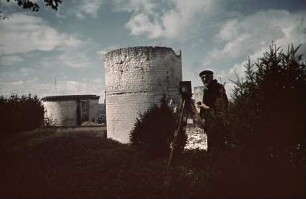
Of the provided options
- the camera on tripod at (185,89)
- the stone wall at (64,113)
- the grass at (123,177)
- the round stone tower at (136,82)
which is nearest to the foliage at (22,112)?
the stone wall at (64,113)

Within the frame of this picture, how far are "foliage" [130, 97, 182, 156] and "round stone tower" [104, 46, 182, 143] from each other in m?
4.41

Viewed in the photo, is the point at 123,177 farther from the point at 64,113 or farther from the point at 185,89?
the point at 64,113

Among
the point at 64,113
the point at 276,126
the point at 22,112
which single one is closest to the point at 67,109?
the point at 64,113

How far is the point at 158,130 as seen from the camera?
10109 millimetres

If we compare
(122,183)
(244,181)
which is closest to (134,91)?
(122,183)

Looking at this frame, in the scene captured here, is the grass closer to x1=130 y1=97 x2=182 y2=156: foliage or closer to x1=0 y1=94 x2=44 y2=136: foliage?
x1=130 y1=97 x2=182 y2=156: foliage

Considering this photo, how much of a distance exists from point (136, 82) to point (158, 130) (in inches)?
208

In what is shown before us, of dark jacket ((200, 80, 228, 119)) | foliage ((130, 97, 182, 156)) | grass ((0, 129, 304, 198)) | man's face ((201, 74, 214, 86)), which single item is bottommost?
grass ((0, 129, 304, 198))

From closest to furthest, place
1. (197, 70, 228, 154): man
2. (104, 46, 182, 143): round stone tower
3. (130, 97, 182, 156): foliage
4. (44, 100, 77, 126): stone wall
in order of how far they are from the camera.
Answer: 1. (197, 70, 228, 154): man
2. (130, 97, 182, 156): foliage
3. (104, 46, 182, 143): round stone tower
4. (44, 100, 77, 126): stone wall

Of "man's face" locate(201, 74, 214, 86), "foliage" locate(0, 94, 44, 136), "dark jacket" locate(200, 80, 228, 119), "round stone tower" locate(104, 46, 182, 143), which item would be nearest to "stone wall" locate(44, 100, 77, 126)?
"foliage" locate(0, 94, 44, 136)

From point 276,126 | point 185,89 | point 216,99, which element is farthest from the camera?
point 185,89

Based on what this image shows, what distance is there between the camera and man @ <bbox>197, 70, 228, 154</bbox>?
6.68 m

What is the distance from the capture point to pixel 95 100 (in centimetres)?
3006

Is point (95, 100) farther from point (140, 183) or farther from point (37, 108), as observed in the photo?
point (140, 183)
